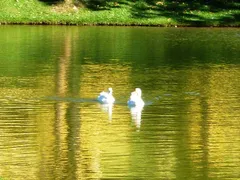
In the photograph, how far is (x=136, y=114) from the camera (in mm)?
31547

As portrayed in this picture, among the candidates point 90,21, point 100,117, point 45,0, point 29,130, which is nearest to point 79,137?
point 29,130

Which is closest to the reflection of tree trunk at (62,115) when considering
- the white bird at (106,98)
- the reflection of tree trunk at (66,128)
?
the reflection of tree trunk at (66,128)

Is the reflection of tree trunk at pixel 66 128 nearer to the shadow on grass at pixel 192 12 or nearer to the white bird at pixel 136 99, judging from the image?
the white bird at pixel 136 99

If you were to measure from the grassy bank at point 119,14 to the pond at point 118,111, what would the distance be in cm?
1439

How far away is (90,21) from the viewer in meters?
74.6

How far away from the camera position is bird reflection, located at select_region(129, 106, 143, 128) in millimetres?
29964

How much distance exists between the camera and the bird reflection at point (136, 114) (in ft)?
98.3

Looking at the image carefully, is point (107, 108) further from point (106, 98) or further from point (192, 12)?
→ point (192, 12)

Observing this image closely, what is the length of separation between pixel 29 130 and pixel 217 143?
605 centimetres

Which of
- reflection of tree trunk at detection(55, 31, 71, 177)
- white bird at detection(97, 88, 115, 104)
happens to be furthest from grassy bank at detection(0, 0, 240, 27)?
white bird at detection(97, 88, 115, 104)

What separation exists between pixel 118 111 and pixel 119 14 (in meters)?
44.3

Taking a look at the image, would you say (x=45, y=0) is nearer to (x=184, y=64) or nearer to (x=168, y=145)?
(x=184, y=64)

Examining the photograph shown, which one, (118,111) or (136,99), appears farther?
(136,99)

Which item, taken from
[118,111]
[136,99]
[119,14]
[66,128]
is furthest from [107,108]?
[119,14]
